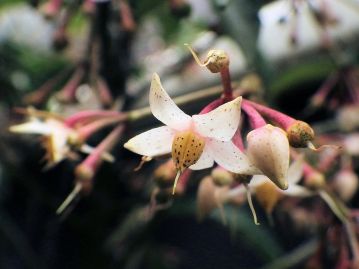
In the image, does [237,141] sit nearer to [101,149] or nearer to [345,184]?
[101,149]

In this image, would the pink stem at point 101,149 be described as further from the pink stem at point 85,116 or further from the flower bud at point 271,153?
the flower bud at point 271,153

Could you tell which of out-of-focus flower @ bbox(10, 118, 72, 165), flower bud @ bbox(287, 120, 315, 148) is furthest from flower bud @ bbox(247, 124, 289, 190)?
out-of-focus flower @ bbox(10, 118, 72, 165)

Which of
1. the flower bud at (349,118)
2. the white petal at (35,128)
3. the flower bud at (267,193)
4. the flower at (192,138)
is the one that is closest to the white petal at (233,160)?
the flower at (192,138)

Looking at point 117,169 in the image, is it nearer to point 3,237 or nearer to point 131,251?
point 131,251

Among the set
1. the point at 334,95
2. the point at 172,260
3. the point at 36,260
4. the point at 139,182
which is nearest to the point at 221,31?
the point at 334,95

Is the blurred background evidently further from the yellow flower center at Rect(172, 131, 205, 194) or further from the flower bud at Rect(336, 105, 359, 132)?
the yellow flower center at Rect(172, 131, 205, 194)

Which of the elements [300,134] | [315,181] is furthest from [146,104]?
[300,134]
